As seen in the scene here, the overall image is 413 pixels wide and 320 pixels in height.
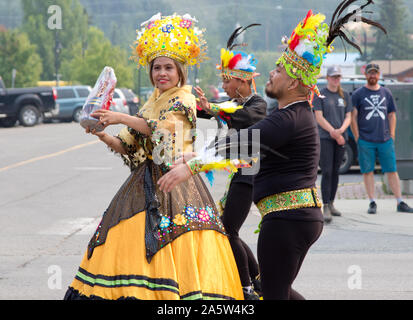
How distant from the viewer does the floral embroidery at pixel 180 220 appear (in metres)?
4.50

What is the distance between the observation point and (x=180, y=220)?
178 inches

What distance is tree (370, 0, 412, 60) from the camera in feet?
283

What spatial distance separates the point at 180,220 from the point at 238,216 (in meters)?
0.81

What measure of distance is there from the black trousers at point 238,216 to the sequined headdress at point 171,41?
104cm

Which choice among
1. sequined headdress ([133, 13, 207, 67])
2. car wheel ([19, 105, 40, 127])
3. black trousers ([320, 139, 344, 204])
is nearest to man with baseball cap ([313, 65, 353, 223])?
black trousers ([320, 139, 344, 204])

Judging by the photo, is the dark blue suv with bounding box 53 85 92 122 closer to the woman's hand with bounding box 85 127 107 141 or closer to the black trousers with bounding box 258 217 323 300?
the woman's hand with bounding box 85 127 107 141

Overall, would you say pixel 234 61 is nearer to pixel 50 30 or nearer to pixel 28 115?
pixel 28 115

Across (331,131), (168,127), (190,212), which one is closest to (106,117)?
(168,127)

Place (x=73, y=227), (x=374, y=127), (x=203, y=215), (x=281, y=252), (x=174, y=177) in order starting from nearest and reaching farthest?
(x=174, y=177)
(x=281, y=252)
(x=203, y=215)
(x=73, y=227)
(x=374, y=127)

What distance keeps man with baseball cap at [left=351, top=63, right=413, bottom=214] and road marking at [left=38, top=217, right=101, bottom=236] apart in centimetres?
362

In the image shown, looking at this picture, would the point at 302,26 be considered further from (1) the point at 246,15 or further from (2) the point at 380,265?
(1) the point at 246,15

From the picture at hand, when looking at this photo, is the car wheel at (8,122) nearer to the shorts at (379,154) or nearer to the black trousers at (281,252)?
the shorts at (379,154)

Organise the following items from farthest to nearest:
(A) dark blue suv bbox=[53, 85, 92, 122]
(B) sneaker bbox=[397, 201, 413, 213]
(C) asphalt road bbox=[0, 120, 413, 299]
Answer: (A) dark blue suv bbox=[53, 85, 92, 122], (B) sneaker bbox=[397, 201, 413, 213], (C) asphalt road bbox=[0, 120, 413, 299]

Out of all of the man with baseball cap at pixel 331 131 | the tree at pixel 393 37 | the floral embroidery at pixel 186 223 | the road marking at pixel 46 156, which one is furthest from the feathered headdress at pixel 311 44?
the tree at pixel 393 37
